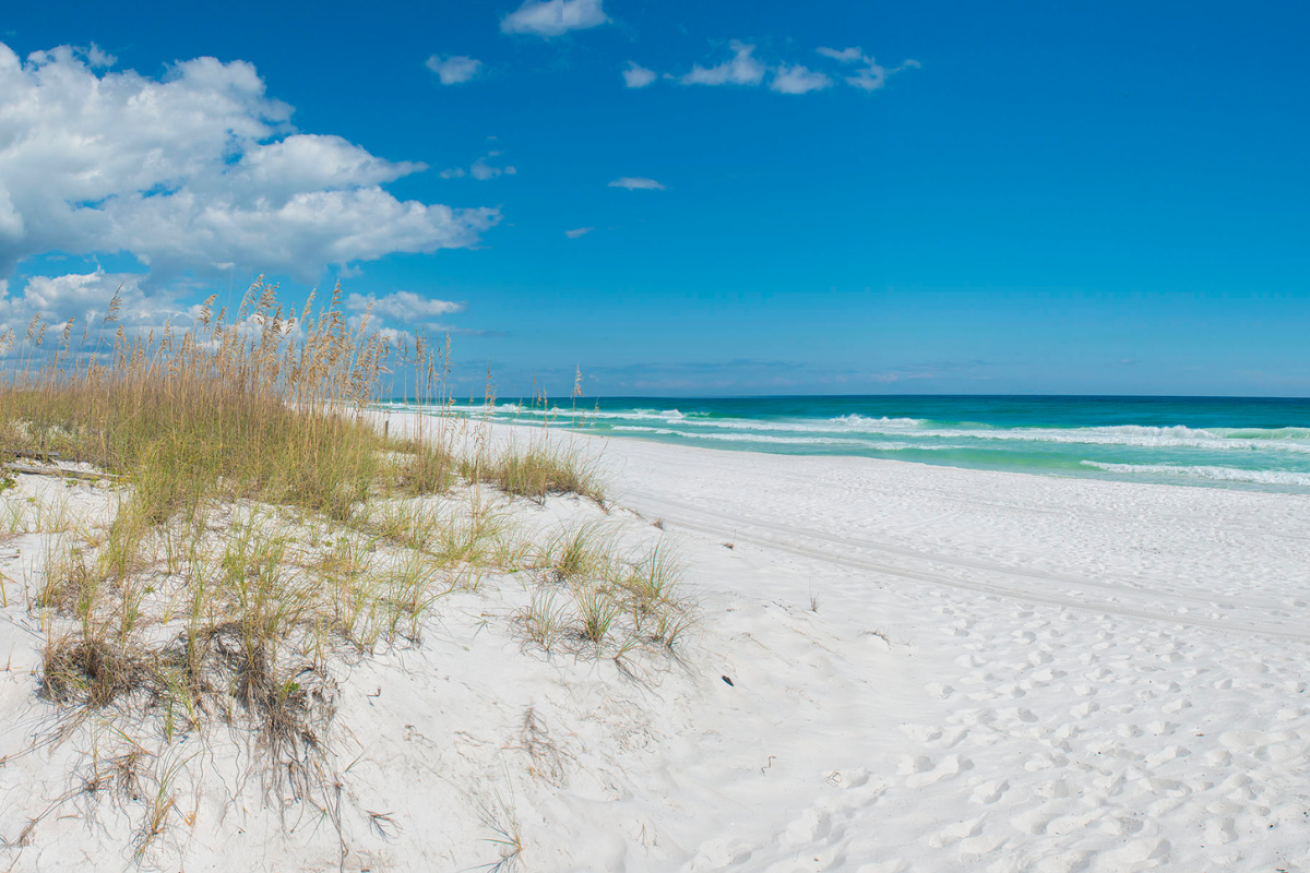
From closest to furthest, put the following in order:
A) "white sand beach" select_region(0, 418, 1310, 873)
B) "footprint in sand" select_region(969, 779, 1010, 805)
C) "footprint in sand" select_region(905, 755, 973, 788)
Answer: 1. "white sand beach" select_region(0, 418, 1310, 873)
2. "footprint in sand" select_region(969, 779, 1010, 805)
3. "footprint in sand" select_region(905, 755, 973, 788)

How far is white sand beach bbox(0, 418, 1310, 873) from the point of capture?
223 cm

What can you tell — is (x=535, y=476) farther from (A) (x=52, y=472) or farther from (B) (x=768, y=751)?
(B) (x=768, y=751)

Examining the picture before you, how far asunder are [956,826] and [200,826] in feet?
9.01

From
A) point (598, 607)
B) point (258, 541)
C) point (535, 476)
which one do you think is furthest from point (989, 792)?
point (535, 476)

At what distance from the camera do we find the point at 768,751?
10.2ft

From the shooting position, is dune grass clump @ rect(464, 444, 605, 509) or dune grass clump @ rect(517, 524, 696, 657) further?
dune grass clump @ rect(464, 444, 605, 509)

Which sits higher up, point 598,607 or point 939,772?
point 598,607

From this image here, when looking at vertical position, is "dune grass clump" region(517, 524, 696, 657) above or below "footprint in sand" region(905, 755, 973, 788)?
above

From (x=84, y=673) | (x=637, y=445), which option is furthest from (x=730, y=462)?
(x=84, y=673)

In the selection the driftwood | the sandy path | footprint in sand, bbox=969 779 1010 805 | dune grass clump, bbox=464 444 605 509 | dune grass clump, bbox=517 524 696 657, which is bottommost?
footprint in sand, bbox=969 779 1010 805

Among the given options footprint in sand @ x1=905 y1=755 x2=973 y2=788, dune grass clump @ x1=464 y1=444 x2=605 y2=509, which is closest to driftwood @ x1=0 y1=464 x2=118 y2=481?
dune grass clump @ x1=464 y1=444 x2=605 y2=509

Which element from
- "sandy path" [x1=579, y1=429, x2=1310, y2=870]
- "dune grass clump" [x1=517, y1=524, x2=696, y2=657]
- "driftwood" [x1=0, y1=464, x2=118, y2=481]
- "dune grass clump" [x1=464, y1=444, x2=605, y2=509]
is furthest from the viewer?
"dune grass clump" [x1=464, y1=444, x2=605, y2=509]

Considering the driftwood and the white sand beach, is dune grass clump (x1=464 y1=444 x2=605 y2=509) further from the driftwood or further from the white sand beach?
the driftwood

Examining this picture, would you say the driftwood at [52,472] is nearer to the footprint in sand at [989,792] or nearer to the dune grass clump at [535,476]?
the dune grass clump at [535,476]
